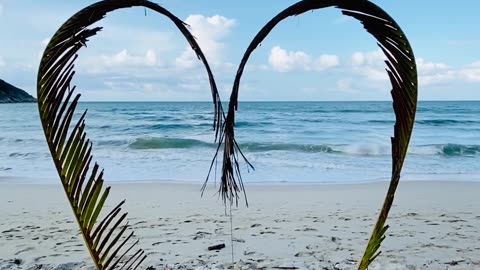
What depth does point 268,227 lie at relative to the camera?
4762 mm

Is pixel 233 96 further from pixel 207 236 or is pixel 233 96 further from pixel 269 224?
pixel 269 224

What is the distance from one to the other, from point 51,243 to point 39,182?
379 cm

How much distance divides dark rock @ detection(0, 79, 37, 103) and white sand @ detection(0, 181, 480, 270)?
4902cm

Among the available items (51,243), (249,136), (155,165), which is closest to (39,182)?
(155,165)

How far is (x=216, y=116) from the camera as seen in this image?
1501 mm

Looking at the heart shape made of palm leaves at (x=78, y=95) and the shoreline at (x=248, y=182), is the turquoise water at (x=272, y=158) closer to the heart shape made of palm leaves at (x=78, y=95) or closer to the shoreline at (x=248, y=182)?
the shoreline at (x=248, y=182)

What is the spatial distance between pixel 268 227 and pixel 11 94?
55.0 meters

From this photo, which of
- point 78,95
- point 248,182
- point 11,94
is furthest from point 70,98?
point 11,94

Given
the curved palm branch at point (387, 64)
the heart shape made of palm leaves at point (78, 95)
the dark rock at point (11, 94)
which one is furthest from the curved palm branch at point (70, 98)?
the dark rock at point (11, 94)

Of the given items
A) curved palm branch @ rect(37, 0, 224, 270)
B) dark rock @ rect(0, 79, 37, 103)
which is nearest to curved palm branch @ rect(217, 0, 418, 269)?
curved palm branch @ rect(37, 0, 224, 270)

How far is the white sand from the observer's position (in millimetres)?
3727

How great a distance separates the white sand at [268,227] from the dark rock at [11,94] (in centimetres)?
4902

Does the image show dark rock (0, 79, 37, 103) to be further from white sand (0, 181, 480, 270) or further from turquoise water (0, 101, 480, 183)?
white sand (0, 181, 480, 270)

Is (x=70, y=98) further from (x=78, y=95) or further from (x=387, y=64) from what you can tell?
(x=387, y=64)
